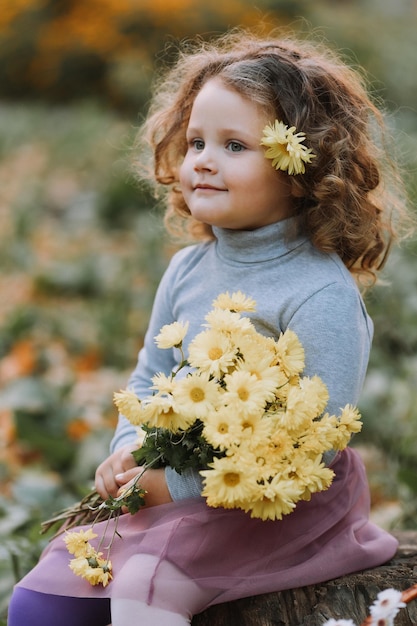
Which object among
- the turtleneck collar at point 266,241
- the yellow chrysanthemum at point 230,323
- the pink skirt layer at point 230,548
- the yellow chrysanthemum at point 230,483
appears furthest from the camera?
the turtleneck collar at point 266,241

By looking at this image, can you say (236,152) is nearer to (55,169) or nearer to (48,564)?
(48,564)

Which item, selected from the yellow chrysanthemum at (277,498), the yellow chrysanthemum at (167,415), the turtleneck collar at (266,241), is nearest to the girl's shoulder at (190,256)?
the turtleneck collar at (266,241)

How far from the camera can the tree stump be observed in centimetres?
170

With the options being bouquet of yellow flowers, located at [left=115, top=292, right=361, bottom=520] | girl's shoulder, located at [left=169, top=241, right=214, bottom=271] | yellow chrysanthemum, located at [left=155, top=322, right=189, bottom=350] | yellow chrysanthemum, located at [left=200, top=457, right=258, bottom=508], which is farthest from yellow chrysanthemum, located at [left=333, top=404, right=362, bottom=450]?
girl's shoulder, located at [left=169, top=241, right=214, bottom=271]

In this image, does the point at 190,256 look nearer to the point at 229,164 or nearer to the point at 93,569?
the point at 229,164

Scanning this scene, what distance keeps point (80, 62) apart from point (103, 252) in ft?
17.4

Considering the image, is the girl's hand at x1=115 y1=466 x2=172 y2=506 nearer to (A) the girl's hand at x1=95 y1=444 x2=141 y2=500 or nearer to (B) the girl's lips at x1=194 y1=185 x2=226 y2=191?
(A) the girl's hand at x1=95 y1=444 x2=141 y2=500

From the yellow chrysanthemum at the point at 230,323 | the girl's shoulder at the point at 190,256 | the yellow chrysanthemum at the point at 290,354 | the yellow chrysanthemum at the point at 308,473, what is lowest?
the girl's shoulder at the point at 190,256

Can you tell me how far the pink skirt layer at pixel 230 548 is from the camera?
1602 mm

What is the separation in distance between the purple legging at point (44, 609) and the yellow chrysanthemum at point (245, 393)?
599 millimetres

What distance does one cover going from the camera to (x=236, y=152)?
174 cm

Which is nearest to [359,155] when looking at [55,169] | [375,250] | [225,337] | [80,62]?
[375,250]

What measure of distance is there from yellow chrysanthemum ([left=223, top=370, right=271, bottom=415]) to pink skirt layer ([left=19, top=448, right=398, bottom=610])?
0.31 meters

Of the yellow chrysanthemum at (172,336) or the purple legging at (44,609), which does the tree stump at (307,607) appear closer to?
the purple legging at (44,609)
